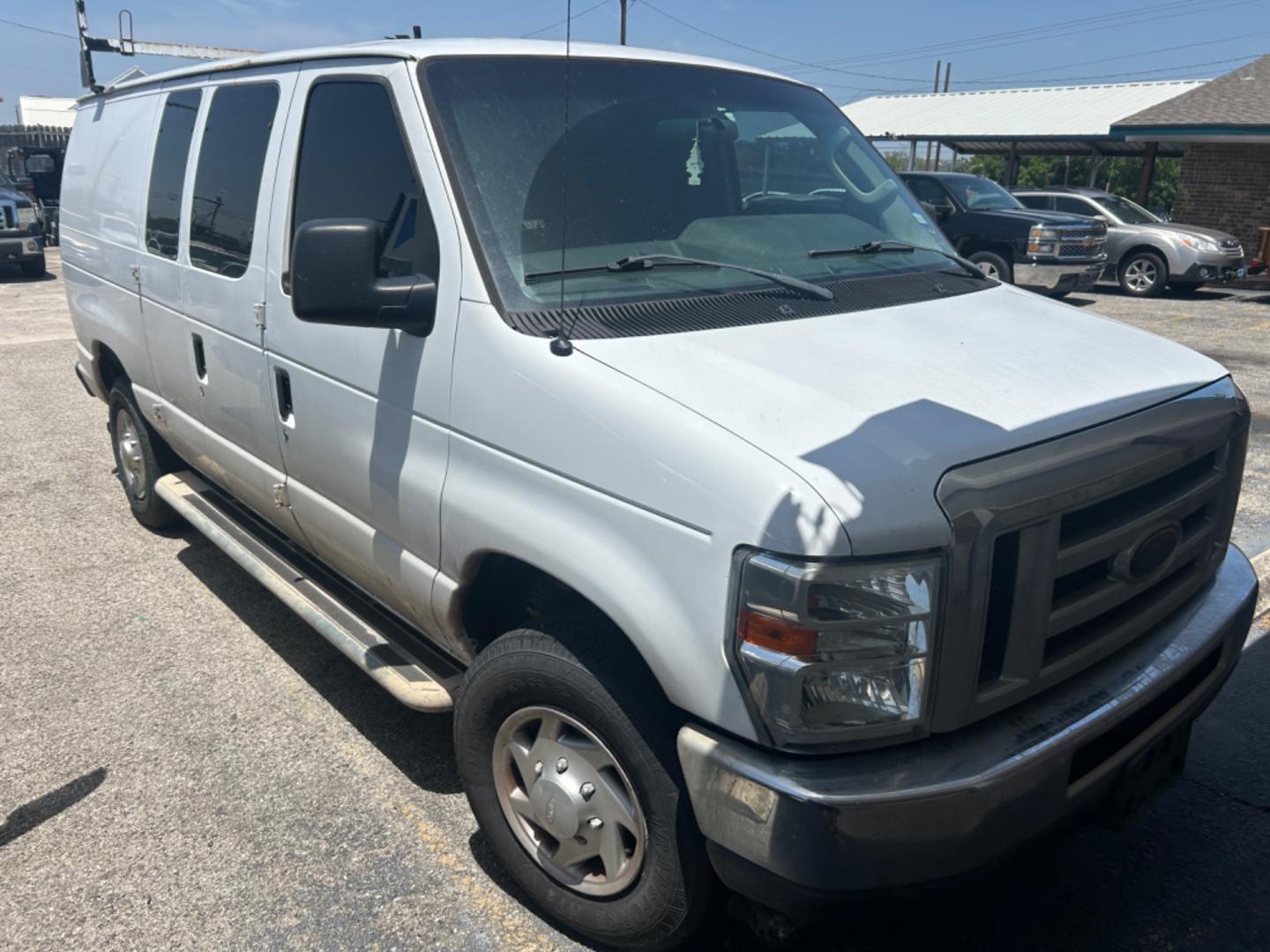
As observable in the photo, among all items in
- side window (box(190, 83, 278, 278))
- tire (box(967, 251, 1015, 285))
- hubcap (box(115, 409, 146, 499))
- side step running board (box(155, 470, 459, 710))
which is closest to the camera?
side step running board (box(155, 470, 459, 710))

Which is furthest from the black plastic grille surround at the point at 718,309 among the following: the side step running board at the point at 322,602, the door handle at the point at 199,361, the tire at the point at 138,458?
the tire at the point at 138,458

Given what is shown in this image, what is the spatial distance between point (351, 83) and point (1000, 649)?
2473mm

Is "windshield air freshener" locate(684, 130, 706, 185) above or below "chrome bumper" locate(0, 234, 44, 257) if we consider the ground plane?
above

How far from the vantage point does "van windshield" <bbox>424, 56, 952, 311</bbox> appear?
271cm

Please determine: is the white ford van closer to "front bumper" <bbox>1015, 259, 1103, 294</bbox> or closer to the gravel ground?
the gravel ground

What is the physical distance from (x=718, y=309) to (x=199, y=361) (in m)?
2.44

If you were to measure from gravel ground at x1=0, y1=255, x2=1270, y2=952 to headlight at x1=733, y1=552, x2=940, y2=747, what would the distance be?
456mm

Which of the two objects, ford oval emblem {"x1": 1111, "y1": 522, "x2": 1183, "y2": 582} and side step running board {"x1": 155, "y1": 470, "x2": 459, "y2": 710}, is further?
side step running board {"x1": 155, "y1": 470, "x2": 459, "y2": 710}

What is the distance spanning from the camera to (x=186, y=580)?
5.02m

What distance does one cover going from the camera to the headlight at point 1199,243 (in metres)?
16.4

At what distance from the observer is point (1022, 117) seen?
1152 inches

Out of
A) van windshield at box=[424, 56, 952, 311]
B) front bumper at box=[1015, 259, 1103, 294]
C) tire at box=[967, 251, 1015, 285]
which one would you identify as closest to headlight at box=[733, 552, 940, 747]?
van windshield at box=[424, 56, 952, 311]

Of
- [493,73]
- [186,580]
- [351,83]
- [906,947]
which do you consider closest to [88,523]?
[186,580]

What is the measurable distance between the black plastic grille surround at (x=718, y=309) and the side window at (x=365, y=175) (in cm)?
46
